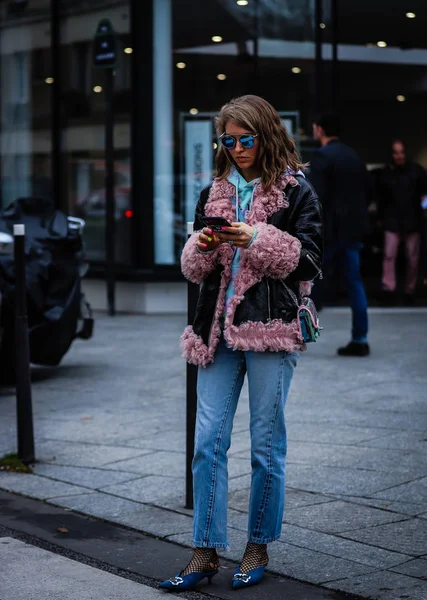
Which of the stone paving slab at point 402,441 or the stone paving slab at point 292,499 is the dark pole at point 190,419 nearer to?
the stone paving slab at point 292,499

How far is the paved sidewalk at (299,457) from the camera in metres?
5.00

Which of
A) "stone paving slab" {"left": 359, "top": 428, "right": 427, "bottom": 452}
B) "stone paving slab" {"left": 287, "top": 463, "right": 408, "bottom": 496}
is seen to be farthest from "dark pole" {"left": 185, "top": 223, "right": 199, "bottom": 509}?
"stone paving slab" {"left": 359, "top": 428, "right": 427, "bottom": 452}

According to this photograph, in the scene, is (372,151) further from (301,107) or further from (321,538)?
(321,538)

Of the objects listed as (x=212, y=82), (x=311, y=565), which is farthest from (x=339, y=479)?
(x=212, y=82)

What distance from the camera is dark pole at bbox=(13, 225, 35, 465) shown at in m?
6.56

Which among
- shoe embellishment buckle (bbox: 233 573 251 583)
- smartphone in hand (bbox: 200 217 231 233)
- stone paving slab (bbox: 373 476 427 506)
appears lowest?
stone paving slab (bbox: 373 476 427 506)

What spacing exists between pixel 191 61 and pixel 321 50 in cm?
146

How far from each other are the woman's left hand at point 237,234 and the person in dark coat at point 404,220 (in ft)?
31.1

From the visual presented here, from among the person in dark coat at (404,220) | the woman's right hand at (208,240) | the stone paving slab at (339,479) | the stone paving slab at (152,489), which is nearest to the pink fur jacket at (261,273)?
the woman's right hand at (208,240)

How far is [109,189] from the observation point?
13328 mm

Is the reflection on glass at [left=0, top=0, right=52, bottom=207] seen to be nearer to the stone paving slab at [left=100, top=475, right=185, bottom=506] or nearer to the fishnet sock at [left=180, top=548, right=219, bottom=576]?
the stone paving slab at [left=100, top=475, right=185, bottom=506]

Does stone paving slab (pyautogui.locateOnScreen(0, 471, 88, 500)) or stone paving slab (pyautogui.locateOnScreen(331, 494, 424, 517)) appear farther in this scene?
stone paving slab (pyautogui.locateOnScreen(0, 471, 88, 500))

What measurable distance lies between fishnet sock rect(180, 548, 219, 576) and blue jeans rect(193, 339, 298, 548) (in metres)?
0.05

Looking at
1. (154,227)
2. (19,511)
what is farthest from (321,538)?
(154,227)
